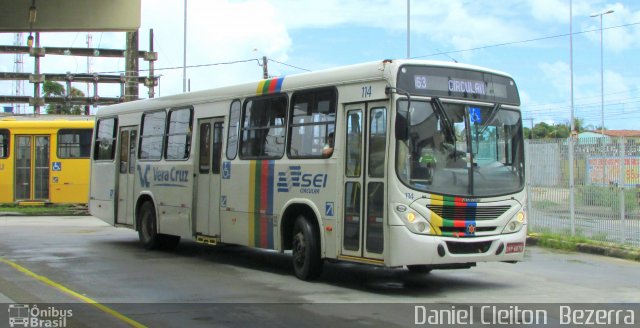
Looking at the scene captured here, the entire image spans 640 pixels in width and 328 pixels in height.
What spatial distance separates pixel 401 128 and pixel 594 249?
734 centimetres

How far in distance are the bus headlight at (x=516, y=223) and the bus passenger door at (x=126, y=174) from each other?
8.49m

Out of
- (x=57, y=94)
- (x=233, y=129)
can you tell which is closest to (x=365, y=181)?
(x=233, y=129)

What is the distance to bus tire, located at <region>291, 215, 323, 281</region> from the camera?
998 centimetres

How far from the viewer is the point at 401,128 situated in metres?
8.88

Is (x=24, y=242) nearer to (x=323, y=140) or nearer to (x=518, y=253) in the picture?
→ (x=323, y=140)

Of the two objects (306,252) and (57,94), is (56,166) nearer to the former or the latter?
(306,252)

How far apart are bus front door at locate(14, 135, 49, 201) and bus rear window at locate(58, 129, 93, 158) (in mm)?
445

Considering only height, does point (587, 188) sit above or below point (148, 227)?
above

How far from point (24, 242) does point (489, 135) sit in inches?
434

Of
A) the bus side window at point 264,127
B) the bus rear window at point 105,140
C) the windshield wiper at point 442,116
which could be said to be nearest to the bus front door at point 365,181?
the windshield wiper at point 442,116

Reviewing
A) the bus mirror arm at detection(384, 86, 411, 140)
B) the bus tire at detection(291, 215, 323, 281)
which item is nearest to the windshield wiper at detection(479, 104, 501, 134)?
the bus mirror arm at detection(384, 86, 411, 140)

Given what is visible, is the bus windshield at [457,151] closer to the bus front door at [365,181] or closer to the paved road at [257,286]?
the bus front door at [365,181]

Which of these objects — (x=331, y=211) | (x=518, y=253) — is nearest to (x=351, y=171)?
(x=331, y=211)

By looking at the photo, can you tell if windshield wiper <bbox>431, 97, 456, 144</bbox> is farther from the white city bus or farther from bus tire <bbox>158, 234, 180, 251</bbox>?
bus tire <bbox>158, 234, 180, 251</bbox>
